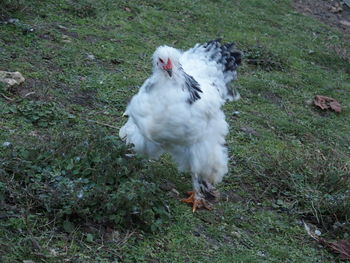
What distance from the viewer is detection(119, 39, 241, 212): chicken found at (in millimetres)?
4508

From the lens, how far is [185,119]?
450cm

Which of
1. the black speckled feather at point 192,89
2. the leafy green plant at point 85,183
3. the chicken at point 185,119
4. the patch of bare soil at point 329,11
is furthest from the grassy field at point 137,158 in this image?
the patch of bare soil at point 329,11

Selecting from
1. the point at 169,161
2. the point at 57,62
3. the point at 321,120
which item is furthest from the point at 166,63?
the point at 321,120

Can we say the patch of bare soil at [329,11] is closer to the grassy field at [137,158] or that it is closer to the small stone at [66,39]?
the grassy field at [137,158]

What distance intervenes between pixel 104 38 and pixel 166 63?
399cm

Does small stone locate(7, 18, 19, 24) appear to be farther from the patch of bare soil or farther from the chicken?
the patch of bare soil

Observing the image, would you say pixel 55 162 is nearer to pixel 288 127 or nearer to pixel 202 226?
pixel 202 226

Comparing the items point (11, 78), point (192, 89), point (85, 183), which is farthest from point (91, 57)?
point (85, 183)

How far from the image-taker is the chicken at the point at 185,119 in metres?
4.51

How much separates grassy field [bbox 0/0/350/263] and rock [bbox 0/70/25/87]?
129 millimetres

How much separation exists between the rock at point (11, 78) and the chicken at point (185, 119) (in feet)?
5.49

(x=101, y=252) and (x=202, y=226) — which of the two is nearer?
(x=101, y=252)

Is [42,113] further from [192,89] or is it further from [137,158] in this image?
[192,89]

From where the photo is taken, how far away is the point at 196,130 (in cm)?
460
